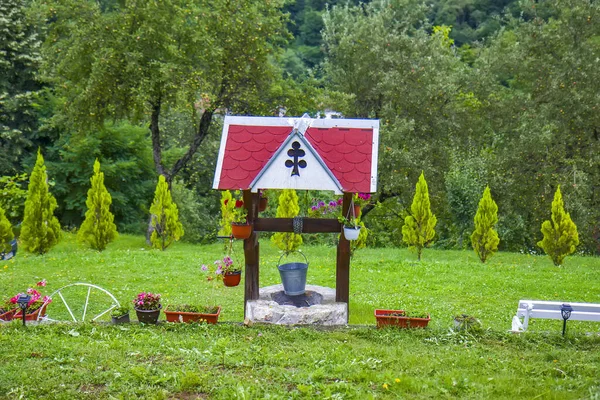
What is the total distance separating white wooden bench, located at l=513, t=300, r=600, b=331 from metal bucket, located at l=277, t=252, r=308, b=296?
281 centimetres

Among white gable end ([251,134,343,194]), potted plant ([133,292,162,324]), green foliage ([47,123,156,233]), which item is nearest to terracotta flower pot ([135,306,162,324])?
potted plant ([133,292,162,324])

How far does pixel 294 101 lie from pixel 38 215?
7.52 m

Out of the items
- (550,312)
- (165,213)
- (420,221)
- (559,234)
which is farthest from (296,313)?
(165,213)

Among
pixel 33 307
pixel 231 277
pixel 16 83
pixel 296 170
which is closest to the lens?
pixel 296 170

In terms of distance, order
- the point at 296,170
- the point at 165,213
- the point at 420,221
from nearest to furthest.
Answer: the point at 296,170 → the point at 420,221 → the point at 165,213

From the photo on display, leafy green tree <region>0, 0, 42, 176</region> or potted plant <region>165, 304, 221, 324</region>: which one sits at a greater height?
leafy green tree <region>0, 0, 42, 176</region>

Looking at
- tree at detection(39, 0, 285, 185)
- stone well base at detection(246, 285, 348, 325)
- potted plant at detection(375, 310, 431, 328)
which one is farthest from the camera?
tree at detection(39, 0, 285, 185)

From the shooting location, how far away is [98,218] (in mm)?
16188

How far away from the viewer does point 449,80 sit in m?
20.1

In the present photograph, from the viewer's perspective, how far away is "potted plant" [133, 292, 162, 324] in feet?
26.3

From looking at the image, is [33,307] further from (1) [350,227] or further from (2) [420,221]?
(2) [420,221]

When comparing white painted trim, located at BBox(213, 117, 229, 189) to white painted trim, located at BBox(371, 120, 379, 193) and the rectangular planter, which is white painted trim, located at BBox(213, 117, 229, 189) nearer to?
the rectangular planter

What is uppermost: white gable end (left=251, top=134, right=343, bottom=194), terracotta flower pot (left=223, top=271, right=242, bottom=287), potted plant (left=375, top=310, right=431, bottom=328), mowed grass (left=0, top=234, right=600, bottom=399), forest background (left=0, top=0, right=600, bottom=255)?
forest background (left=0, top=0, right=600, bottom=255)

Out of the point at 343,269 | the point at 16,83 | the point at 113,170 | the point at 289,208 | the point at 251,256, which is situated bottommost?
the point at 343,269
